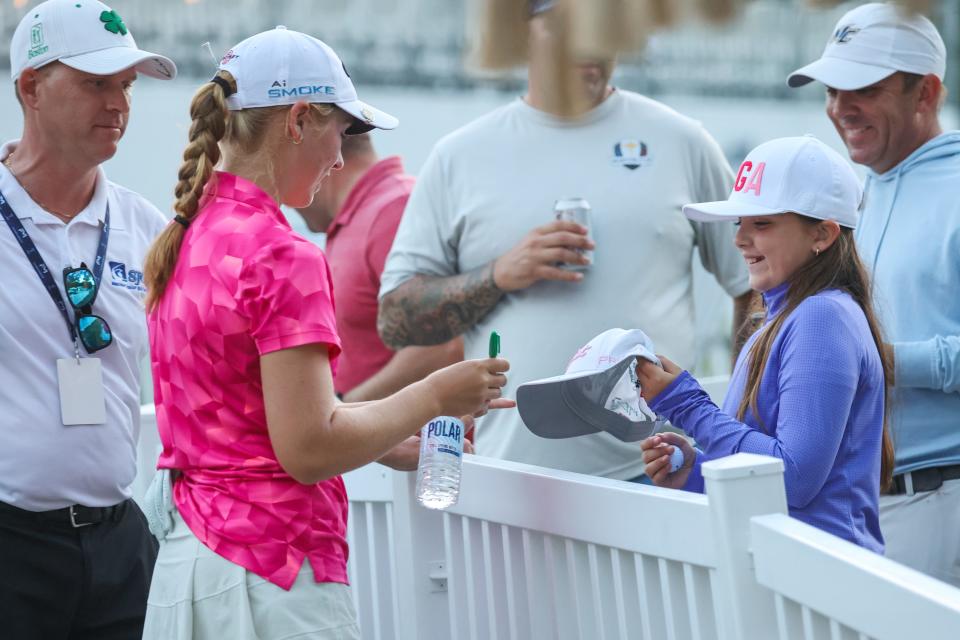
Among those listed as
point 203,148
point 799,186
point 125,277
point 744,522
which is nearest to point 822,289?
point 799,186

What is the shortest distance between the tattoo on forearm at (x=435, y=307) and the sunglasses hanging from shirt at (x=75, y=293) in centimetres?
102

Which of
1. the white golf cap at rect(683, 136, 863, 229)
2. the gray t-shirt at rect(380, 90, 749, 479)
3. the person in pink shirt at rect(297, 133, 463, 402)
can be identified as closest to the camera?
the white golf cap at rect(683, 136, 863, 229)

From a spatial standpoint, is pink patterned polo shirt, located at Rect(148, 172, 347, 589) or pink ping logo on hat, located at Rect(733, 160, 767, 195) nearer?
pink patterned polo shirt, located at Rect(148, 172, 347, 589)

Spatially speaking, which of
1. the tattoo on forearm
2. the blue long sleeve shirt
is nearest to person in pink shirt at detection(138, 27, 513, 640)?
the blue long sleeve shirt

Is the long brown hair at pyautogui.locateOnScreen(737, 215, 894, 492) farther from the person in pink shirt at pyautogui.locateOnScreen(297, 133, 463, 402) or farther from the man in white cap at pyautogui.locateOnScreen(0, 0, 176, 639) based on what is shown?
the person in pink shirt at pyautogui.locateOnScreen(297, 133, 463, 402)

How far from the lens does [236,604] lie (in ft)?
6.24

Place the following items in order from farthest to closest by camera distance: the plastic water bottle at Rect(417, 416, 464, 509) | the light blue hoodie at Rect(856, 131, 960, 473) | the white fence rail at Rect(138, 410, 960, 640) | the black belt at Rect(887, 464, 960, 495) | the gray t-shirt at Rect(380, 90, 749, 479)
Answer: the gray t-shirt at Rect(380, 90, 749, 479), the black belt at Rect(887, 464, 960, 495), the light blue hoodie at Rect(856, 131, 960, 473), the plastic water bottle at Rect(417, 416, 464, 509), the white fence rail at Rect(138, 410, 960, 640)

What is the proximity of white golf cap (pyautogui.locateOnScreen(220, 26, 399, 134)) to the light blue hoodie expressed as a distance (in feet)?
4.49

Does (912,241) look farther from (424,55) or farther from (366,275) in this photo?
(366,275)

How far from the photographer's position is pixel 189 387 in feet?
6.44

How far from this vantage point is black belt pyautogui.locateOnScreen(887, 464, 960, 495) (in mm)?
2848

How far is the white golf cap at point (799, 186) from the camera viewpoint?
2.38 metres

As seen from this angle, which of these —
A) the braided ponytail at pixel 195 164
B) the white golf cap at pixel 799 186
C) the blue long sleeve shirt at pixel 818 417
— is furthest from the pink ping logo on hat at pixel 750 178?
the braided ponytail at pixel 195 164

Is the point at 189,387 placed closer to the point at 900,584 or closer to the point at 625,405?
the point at 625,405
